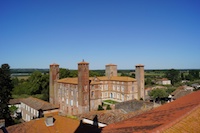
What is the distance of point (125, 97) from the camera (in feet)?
158

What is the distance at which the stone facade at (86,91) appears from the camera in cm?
3688

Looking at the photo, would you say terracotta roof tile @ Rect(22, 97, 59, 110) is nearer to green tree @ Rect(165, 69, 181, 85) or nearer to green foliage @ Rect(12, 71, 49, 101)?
green foliage @ Rect(12, 71, 49, 101)

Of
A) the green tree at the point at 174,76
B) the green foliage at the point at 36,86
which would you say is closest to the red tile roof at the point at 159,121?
the green foliage at the point at 36,86

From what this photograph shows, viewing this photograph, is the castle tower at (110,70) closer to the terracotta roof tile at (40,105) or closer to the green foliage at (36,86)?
the green foliage at (36,86)

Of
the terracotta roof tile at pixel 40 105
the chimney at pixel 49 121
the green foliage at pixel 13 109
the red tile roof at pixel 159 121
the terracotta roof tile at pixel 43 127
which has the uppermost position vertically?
the red tile roof at pixel 159 121

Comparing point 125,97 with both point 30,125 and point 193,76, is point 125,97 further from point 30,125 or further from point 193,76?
point 193,76

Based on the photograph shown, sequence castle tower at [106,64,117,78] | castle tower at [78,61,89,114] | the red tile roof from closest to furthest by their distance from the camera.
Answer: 1. the red tile roof
2. castle tower at [78,61,89,114]
3. castle tower at [106,64,117,78]

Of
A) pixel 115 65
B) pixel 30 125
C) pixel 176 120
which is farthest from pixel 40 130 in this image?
pixel 115 65

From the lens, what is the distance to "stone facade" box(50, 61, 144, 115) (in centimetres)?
3688

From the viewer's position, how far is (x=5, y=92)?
99.0ft

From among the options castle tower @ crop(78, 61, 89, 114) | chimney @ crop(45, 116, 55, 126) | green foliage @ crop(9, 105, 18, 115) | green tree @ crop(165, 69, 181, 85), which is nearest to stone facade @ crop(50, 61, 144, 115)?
→ castle tower @ crop(78, 61, 89, 114)

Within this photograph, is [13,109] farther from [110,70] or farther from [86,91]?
[110,70]

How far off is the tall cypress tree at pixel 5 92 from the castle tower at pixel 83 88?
500 inches

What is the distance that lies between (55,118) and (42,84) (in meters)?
42.6
